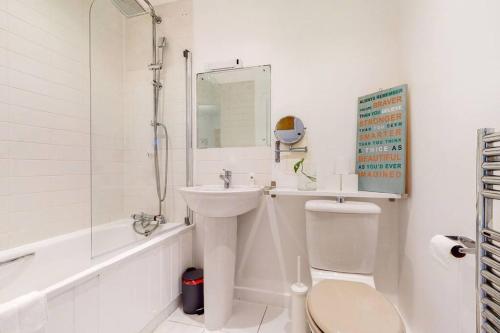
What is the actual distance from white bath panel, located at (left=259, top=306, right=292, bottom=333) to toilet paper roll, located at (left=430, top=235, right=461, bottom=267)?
1089 millimetres

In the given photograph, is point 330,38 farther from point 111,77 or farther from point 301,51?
point 111,77

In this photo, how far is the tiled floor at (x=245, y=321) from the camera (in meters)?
1.41

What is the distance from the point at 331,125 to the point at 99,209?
168 cm

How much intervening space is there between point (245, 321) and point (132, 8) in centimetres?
251

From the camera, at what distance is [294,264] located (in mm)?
1640

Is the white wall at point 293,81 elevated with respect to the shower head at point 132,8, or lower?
lower

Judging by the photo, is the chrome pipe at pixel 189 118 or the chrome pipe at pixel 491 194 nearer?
the chrome pipe at pixel 491 194

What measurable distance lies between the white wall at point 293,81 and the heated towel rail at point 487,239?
0.99 m

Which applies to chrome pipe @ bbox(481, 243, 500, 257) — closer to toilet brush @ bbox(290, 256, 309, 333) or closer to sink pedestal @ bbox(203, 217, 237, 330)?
toilet brush @ bbox(290, 256, 309, 333)

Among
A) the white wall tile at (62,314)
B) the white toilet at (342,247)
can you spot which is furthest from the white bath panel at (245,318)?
the white wall tile at (62,314)

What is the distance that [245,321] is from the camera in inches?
58.5

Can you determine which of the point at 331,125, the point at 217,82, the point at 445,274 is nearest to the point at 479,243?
the point at 445,274

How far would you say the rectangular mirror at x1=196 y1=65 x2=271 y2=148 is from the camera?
1723mm

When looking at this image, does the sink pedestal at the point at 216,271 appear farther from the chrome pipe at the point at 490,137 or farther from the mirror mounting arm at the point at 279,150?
the chrome pipe at the point at 490,137
